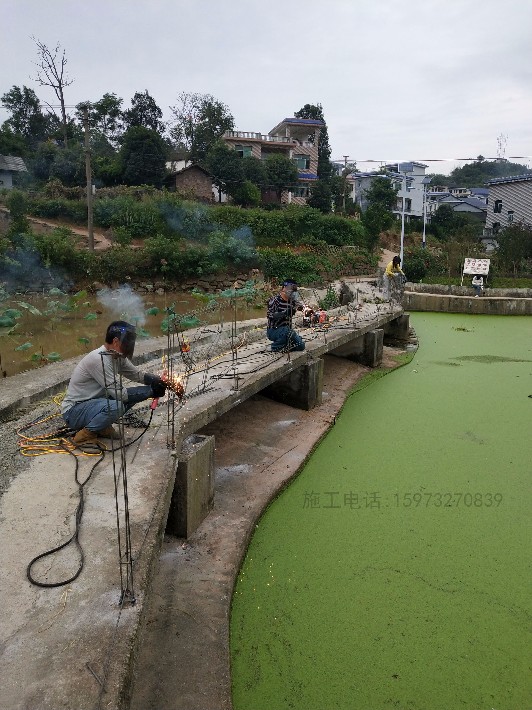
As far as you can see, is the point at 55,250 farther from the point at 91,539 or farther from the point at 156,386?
the point at 91,539

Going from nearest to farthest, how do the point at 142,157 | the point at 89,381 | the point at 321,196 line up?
the point at 89,381, the point at 142,157, the point at 321,196

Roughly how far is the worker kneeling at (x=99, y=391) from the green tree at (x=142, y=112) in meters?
26.7

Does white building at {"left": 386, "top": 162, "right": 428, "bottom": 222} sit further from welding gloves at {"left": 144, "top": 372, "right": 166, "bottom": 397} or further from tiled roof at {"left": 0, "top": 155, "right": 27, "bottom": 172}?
welding gloves at {"left": 144, "top": 372, "right": 166, "bottom": 397}

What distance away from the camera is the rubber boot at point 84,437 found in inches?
140

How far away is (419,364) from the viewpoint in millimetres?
8953

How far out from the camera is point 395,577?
337 cm

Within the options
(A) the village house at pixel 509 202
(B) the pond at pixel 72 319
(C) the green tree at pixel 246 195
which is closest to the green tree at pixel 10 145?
(C) the green tree at pixel 246 195

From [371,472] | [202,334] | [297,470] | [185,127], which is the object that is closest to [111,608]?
[297,470]

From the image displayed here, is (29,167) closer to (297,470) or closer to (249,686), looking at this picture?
(297,470)

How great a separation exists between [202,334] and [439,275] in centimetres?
1272

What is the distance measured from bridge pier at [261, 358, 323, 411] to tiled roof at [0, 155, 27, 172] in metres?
21.5

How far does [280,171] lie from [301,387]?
20523mm

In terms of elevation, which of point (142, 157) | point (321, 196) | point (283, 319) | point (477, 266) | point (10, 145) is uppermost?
point (10, 145)

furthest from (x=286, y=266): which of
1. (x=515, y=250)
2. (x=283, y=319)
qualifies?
(x=283, y=319)
